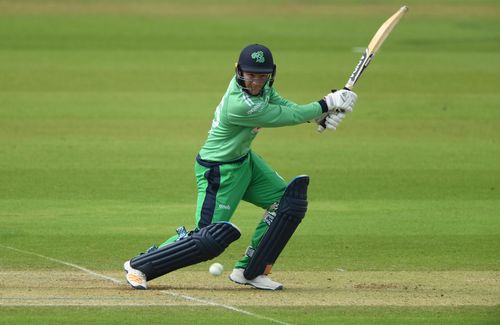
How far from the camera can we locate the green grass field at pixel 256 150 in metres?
8.12

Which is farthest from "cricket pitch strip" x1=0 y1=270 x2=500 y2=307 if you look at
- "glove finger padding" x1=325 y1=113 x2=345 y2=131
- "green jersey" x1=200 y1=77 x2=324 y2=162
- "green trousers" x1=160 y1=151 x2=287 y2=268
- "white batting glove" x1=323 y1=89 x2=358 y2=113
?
"white batting glove" x1=323 y1=89 x2=358 y2=113

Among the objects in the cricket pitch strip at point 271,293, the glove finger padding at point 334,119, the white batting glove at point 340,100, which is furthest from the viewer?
the glove finger padding at point 334,119

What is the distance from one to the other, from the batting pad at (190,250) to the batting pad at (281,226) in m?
0.33

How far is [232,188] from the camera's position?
8367 millimetres

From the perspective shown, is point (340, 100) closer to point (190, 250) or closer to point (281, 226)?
point (281, 226)

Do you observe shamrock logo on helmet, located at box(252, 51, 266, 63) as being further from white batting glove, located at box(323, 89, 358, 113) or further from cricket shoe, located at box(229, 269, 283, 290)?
cricket shoe, located at box(229, 269, 283, 290)

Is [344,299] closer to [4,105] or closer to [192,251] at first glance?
[192,251]

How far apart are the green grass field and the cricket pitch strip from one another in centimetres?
2

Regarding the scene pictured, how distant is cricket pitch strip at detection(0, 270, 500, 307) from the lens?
795 centimetres

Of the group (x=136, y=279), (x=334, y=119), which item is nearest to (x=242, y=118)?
(x=334, y=119)

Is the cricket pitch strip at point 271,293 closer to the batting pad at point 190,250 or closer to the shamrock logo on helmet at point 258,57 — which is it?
the batting pad at point 190,250

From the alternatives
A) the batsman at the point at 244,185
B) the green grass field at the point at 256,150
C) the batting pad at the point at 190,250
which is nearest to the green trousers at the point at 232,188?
the batsman at the point at 244,185

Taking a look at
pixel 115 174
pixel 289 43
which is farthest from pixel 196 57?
pixel 115 174

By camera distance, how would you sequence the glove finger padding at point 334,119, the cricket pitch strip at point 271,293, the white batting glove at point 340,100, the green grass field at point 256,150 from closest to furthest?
the cricket pitch strip at point 271,293 < the green grass field at point 256,150 < the white batting glove at point 340,100 < the glove finger padding at point 334,119
